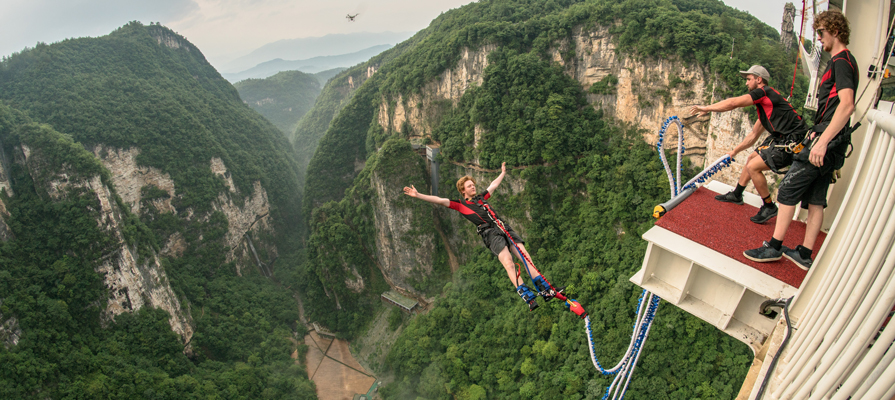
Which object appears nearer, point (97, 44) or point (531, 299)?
point (531, 299)

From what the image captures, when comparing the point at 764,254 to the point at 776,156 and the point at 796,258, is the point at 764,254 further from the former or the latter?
the point at 776,156

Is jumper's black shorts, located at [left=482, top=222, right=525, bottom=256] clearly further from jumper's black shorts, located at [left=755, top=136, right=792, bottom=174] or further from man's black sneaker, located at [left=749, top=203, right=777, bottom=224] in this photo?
jumper's black shorts, located at [left=755, top=136, right=792, bottom=174]

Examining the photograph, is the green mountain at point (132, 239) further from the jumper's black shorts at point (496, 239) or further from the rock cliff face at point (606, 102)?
the jumper's black shorts at point (496, 239)

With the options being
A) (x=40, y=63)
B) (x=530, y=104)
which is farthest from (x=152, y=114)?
(x=530, y=104)

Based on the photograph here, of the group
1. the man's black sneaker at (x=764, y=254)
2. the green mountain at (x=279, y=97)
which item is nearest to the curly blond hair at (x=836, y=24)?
the man's black sneaker at (x=764, y=254)

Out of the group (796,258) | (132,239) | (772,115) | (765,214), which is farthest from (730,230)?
(132,239)

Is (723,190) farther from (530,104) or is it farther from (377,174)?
(377,174)
